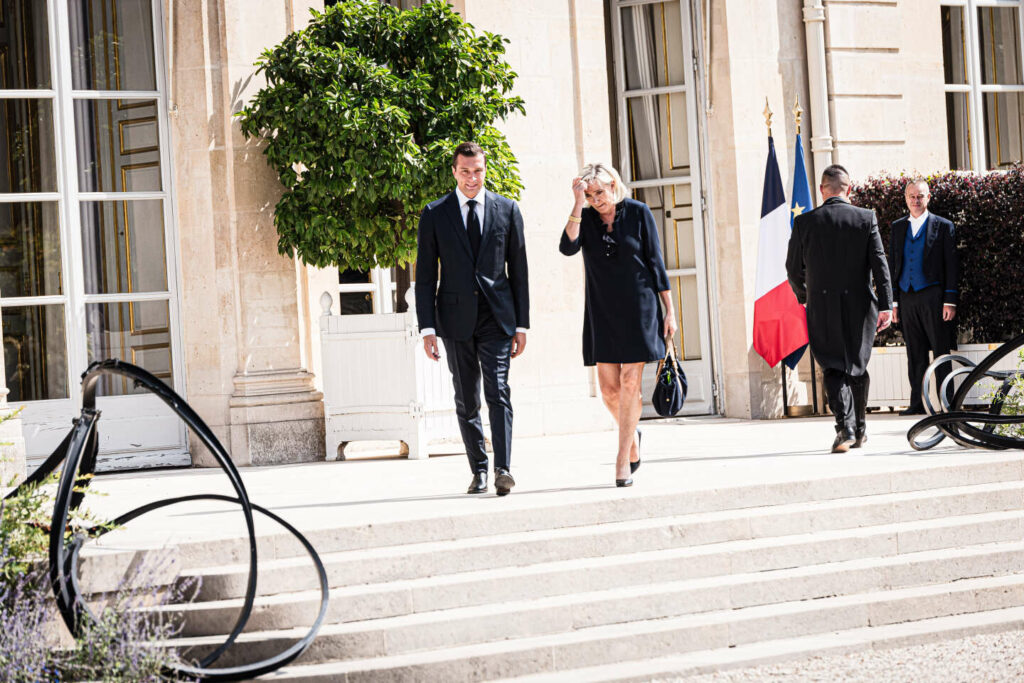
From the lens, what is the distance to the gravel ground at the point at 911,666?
15.3ft

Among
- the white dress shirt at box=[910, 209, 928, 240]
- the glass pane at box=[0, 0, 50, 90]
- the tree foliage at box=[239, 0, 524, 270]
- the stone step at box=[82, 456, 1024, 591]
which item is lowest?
the stone step at box=[82, 456, 1024, 591]

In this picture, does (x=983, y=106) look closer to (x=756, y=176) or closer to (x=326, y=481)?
(x=756, y=176)

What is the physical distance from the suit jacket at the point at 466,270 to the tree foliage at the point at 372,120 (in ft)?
6.42

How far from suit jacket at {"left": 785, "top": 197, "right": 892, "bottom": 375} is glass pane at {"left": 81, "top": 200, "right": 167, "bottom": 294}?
4.59 meters

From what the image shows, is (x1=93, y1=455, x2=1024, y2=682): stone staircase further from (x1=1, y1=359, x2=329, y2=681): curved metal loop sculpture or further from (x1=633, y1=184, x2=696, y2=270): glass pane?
(x1=633, y1=184, x2=696, y2=270): glass pane

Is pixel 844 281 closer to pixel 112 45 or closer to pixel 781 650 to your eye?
pixel 781 650

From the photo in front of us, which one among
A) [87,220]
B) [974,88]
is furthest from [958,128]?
[87,220]

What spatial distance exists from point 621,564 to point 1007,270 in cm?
582

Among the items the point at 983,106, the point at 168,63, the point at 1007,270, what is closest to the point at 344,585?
the point at 168,63

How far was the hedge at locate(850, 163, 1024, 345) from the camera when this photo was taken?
9789 millimetres

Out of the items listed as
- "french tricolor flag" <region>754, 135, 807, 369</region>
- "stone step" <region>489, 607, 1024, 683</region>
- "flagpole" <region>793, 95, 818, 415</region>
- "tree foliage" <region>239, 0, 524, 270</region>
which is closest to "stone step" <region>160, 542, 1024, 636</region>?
"stone step" <region>489, 607, 1024, 683</region>

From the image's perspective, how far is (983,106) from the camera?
11859 mm

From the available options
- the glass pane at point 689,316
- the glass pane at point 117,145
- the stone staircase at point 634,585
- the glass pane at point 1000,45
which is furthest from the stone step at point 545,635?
the glass pane at point 1000,45

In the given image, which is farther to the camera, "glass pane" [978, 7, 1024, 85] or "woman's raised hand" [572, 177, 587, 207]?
"glass pane" [978, 7, 1024, 85]
